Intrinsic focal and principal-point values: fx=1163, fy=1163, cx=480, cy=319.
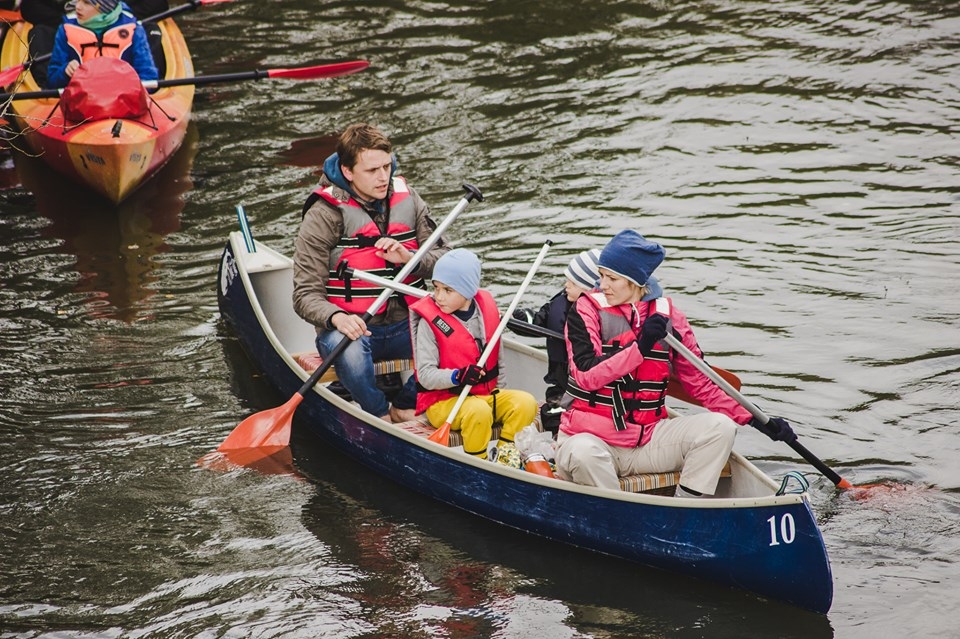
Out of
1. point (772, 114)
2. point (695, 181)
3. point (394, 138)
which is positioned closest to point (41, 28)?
point (394, 138)

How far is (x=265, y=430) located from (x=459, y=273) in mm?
1348

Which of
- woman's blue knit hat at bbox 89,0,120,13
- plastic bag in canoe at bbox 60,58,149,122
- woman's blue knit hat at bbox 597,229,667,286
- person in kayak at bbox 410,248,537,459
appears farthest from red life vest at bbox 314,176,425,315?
woman's blue knit hat at bbox 89,0,120,13

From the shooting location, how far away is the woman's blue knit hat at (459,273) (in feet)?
17.2

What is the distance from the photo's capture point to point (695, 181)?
30.3 feet

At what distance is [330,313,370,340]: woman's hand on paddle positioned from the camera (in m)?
5.57

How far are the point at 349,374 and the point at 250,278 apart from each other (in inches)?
64.8

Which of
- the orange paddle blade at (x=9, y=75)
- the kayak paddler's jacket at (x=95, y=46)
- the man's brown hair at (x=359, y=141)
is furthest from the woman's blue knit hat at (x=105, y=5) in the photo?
the man's brown hair at (x=359, y=141)

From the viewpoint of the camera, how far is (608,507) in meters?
4.75

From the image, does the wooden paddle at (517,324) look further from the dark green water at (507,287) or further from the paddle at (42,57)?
the paddle at (42,57)

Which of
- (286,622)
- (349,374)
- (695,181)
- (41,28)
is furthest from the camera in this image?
(41,28)

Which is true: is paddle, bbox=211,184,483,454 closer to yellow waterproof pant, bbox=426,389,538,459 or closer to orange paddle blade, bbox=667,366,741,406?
yellow waterproof pant, bbox=426,389,538,459

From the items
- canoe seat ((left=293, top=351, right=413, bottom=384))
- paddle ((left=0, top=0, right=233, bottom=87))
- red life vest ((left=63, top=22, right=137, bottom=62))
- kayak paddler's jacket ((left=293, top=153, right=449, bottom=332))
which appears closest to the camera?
kayak paddler's jacket ((left=293, top=153, right=449, bottom=332))

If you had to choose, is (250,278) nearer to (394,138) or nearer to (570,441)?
(570,441)

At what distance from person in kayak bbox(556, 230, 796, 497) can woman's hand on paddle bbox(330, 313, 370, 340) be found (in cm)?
117
